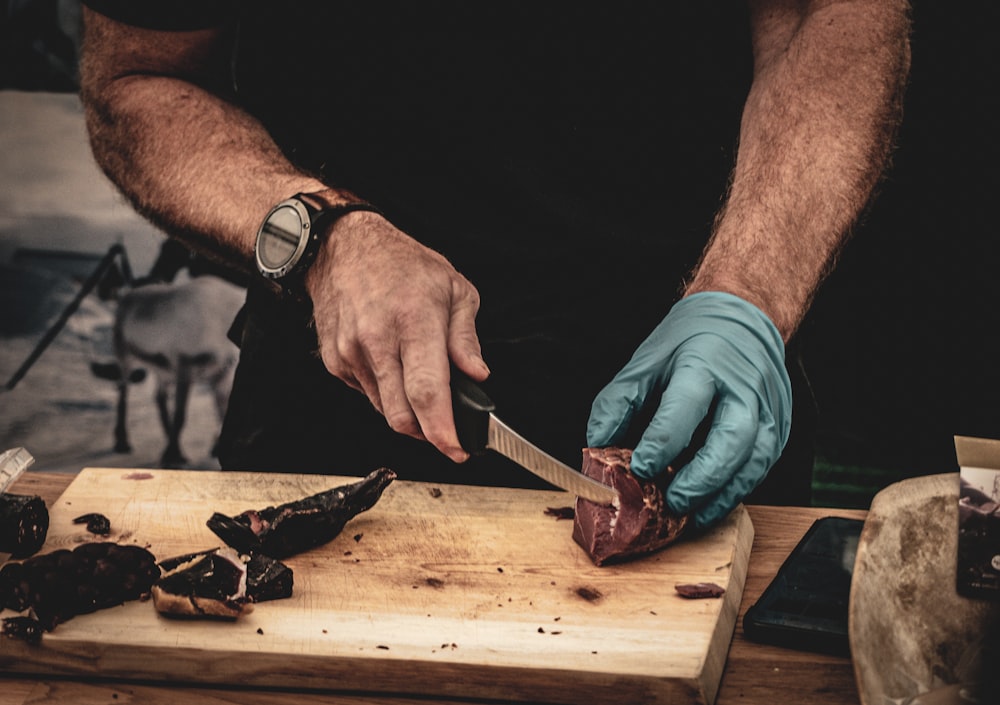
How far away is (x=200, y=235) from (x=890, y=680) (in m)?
1.85

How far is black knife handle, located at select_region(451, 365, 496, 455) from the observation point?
1.82 m

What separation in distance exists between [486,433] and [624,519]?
0.39 meters

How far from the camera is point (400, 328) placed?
6.07 ft

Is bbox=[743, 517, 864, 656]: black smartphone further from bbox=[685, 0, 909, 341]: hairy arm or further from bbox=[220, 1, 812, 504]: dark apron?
bbox=[220, 1, 812, 504]: dark apron

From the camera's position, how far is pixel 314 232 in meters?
2.07

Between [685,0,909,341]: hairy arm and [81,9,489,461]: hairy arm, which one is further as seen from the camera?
[685,0,909,341]: hairy arm

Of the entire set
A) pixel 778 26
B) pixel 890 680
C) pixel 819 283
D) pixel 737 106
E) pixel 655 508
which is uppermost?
pixel 778 26

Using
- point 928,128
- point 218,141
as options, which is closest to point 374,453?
point 218,141

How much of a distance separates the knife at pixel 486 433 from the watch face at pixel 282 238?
0.50m

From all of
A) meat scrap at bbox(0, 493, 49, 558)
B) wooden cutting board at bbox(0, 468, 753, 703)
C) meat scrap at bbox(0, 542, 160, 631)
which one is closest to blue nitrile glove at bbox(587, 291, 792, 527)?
wooden cutting board at bbox(0, 468, 753, 703)

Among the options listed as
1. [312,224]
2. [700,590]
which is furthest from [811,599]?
[312,224]

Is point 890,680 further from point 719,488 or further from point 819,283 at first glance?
point 819,283

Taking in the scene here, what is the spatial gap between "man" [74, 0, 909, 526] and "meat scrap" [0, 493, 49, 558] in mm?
667

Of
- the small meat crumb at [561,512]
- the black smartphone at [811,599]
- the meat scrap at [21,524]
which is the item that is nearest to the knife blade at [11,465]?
the meat scrap at [21,524]
